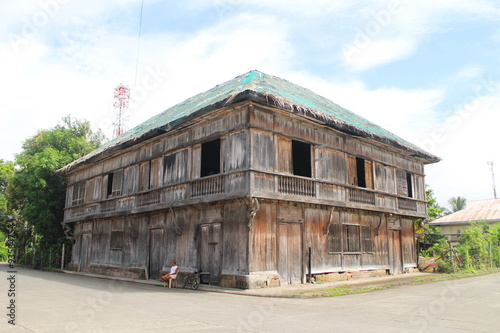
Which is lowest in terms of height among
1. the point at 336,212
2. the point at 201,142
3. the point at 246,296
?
the point at 246,296

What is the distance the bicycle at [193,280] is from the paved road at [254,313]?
175 centimetres

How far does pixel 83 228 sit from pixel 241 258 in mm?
14703

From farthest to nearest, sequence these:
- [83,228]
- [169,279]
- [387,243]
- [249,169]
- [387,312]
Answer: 1. [83,228]
2. [387,243]
3. [169,279]
4. [249,169]
5. [387,312]

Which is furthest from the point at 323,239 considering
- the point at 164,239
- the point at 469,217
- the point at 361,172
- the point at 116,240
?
the point at 469,217

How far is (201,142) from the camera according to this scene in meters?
15.1

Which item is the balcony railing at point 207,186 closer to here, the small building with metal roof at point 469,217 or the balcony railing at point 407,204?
the balcony railing at point 407,204

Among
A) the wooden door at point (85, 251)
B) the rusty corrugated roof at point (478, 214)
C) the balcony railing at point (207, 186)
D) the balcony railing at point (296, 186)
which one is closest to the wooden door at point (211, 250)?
the balcony railing at point (207, 186)

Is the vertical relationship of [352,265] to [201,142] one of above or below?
below

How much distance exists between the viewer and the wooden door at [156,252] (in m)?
16.6

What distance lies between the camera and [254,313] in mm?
7910

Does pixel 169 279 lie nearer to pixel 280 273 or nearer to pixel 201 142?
pixel 280 273

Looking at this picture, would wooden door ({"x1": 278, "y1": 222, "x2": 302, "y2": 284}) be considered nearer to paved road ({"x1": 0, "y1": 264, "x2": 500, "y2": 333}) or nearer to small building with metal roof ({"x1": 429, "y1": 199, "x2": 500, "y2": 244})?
paved road ({"x1": 0, "y1": 264, "x2": 500, "y2": 333})

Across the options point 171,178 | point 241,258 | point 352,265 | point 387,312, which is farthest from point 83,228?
point 387,312

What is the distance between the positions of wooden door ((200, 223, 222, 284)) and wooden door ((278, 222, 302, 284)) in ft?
7.08
